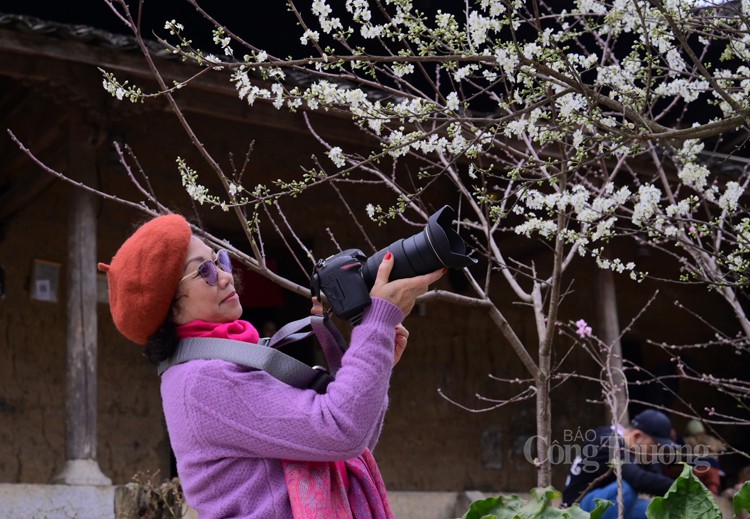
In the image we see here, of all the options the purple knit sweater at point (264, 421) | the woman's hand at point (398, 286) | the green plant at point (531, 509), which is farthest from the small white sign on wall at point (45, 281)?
the woman's hand at point (398, 286)

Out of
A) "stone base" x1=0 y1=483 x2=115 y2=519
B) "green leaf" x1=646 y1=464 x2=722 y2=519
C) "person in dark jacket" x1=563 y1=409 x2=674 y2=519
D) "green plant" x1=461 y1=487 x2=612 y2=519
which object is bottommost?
"stone base" x1=0 y1=483 x2=115 y2=519

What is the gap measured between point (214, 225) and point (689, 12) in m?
4.84

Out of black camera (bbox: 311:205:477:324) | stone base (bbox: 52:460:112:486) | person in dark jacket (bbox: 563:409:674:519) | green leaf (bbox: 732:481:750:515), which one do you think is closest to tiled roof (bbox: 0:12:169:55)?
stone base (bbox: 52:460:112:486)

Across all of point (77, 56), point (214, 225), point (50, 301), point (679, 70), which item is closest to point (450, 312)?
point (214, 225)

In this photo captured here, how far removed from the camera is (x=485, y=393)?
9070 millimetres

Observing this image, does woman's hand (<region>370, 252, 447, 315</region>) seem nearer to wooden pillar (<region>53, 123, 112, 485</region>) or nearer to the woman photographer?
the woman photographer

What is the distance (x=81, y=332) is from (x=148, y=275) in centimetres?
418

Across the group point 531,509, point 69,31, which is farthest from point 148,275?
point 69,31

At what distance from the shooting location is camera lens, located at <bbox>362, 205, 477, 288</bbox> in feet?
6.58

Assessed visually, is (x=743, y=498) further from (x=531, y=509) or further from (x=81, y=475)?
(x=81, y=475)

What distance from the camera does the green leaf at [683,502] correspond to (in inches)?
97.1

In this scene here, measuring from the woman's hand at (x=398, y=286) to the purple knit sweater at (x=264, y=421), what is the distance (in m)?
0.02

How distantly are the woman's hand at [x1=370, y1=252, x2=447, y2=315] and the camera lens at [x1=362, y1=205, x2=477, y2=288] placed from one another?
0.01 metres

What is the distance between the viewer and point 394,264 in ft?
6.79
